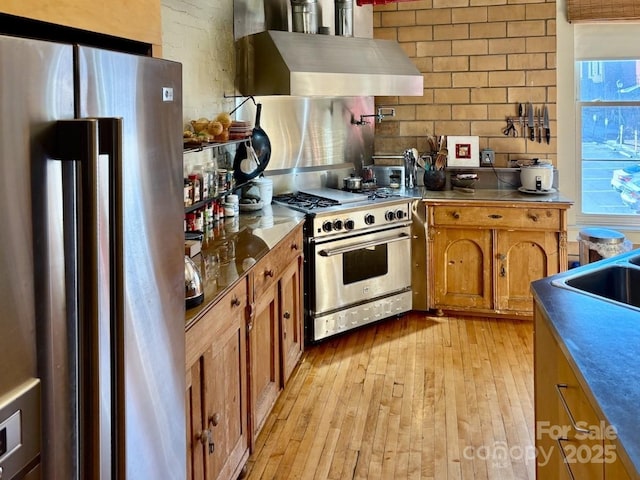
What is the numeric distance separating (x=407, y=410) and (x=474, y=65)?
122 inches

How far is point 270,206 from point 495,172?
6.65ft

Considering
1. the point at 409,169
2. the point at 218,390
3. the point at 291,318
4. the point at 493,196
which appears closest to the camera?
the point at 218,390

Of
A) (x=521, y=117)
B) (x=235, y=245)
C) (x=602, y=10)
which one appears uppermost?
(x=602, y=10)

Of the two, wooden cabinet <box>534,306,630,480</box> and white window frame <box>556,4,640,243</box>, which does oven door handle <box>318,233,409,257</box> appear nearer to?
white window frame <box>556,4,640,243</box>

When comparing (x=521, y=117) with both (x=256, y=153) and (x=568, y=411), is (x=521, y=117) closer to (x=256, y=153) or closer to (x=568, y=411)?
(x=256, y=153)

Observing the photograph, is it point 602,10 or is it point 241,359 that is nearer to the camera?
point 241,359

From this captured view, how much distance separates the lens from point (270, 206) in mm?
3932

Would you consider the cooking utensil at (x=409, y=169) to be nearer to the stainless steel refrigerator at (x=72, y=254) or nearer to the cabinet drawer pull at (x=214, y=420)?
the cabinet drawer pull at (x=214, y=420)

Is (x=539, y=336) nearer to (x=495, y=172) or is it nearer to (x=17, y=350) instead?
(x=17, y=350)

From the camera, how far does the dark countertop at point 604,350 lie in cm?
117

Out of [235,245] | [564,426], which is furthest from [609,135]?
[564,426]

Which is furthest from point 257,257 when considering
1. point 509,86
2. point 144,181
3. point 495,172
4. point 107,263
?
point 509,86

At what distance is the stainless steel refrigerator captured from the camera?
0.77m

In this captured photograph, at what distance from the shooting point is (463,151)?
4.92 metres
